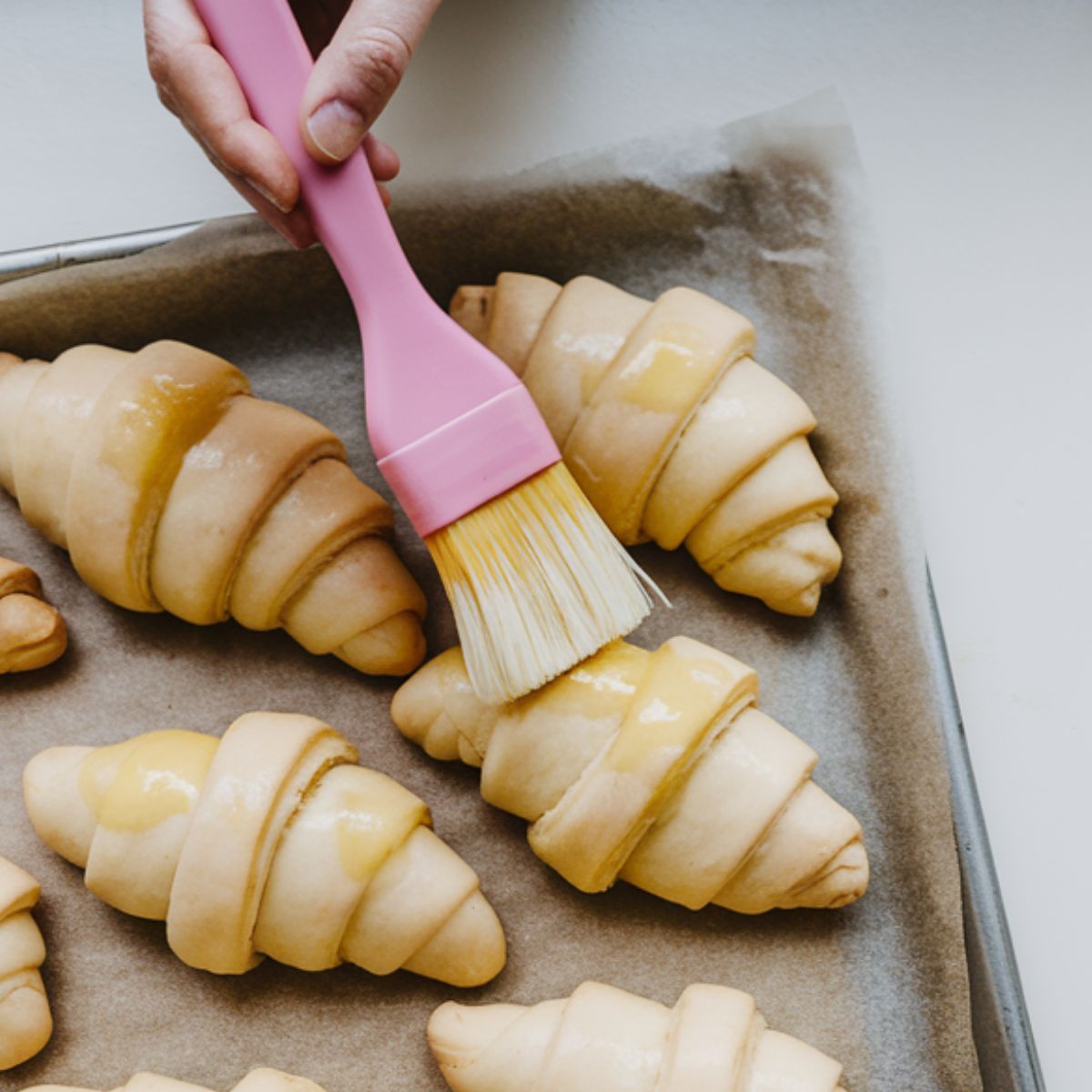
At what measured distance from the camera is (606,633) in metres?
1.47

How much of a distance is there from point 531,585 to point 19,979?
0.82m

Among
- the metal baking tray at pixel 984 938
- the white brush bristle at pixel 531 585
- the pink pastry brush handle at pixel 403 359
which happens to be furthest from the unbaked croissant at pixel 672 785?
the pink pastry brush handle at pixel 403 359

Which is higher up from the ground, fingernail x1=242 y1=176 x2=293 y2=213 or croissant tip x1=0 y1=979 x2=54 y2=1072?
fingernail x1=242 y1=176 x2=293 y2=213

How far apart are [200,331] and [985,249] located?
4.20 feet

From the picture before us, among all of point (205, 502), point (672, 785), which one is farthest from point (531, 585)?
point (205, 502)

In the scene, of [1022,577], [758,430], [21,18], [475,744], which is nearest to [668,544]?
[758,430]

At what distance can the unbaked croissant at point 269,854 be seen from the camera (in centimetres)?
141

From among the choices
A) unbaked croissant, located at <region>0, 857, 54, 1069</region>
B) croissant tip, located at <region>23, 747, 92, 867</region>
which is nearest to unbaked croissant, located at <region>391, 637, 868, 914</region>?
croissant tip, located at <region>23, 747, 92, 867</region>

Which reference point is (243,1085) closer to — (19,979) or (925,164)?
(19,979)

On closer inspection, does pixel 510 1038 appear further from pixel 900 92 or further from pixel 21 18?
pixel 21 18

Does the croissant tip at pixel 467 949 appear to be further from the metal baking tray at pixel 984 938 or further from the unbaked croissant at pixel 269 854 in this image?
the metal baking tray at pixel 984 938

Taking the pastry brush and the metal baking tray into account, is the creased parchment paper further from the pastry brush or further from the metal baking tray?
the pastry brush

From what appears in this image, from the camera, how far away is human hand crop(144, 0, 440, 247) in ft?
4.33

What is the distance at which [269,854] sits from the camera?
142 cm
